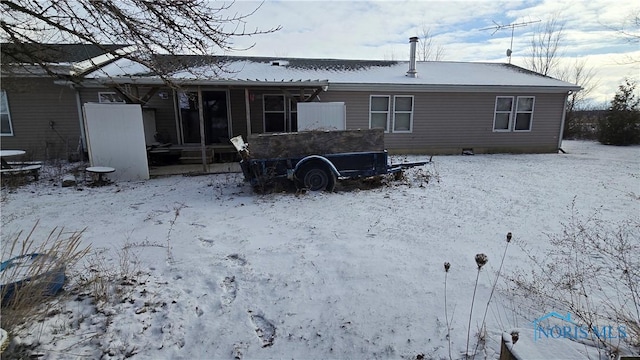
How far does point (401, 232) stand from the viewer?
15.5 feet

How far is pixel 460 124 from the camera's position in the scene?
42.1 feet

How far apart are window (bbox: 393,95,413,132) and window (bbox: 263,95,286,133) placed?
165 inches

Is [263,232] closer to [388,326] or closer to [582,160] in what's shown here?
[388,326]

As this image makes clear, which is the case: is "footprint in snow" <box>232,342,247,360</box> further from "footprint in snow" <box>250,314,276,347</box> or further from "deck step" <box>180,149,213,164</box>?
"deck step" <box>180,149,213,164</box>

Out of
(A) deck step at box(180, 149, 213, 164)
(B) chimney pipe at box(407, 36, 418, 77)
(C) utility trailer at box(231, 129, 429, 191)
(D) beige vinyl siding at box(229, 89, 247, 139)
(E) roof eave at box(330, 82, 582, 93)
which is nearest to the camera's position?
(C) utility trailer at box(231, 129, 429, 191)

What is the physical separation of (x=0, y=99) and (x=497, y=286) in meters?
14.6

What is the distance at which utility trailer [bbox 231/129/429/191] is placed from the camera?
22.2 ft

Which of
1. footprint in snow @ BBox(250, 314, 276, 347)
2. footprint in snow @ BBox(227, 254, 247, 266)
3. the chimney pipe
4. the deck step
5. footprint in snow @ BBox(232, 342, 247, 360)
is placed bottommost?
footprint in snow @ BBox(232, 342, 247, 360)

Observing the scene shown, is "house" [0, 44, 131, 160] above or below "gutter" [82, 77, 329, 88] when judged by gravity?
below

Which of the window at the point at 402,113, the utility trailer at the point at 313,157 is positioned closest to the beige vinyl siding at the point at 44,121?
the utility trailer at the point at 313,157

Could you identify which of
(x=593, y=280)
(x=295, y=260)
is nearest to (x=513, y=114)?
(x=593, y=280)

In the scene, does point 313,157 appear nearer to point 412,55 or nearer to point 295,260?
point 295,260

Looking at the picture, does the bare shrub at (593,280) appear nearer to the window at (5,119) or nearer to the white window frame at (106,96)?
the white window frame at (106,96)

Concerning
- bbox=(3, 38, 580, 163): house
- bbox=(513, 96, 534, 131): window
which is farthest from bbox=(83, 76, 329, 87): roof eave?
bbox=(513, 96, 534, 131): window
